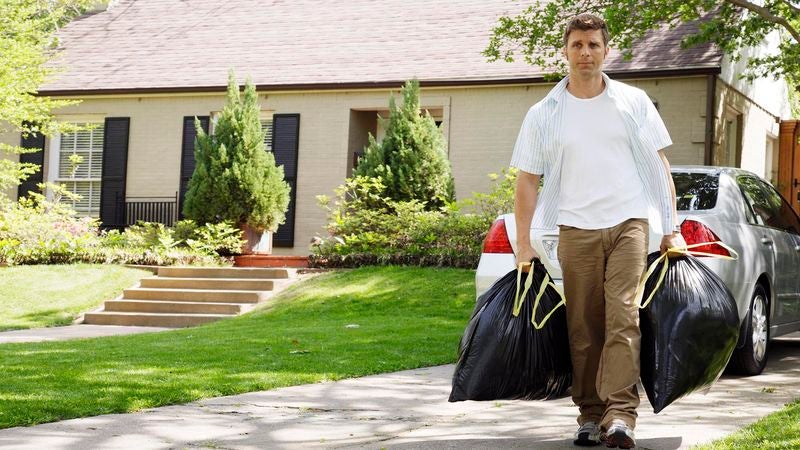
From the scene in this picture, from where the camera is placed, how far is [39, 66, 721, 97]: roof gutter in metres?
17.3

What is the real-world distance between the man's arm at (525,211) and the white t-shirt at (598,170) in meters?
0.16

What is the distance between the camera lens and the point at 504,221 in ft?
23.9

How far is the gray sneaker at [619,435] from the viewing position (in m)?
4.37

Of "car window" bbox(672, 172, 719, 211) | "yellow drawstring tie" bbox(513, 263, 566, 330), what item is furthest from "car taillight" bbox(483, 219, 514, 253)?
"yellow drawstring tie" bbox(513, 263, 566, 330)

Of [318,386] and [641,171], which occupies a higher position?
[641,171]

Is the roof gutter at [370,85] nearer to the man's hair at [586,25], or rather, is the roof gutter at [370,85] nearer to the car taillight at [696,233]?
the car taillight at [696,233]

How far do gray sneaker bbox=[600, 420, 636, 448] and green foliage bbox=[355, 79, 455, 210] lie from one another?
1273cm

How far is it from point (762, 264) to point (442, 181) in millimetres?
9961

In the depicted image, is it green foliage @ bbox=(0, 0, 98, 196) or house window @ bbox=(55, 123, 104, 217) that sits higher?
green foliage @ bbox=(0, 0, 98, 196)

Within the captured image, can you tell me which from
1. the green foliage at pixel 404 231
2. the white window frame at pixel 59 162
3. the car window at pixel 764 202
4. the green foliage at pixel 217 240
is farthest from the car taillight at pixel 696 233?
the white window frame at pixel 59 162

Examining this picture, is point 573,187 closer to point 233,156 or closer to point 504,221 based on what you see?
point 504,221

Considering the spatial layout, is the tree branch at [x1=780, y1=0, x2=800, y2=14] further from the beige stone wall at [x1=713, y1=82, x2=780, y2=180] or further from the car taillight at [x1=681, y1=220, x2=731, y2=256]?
the car taillight at [x1=681, y1=220, x2=731, y2=256]

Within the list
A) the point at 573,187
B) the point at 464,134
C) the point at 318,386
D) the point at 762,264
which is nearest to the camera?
the point at 573,187

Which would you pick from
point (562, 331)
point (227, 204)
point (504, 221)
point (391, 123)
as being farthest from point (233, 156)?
point (562, 331)
